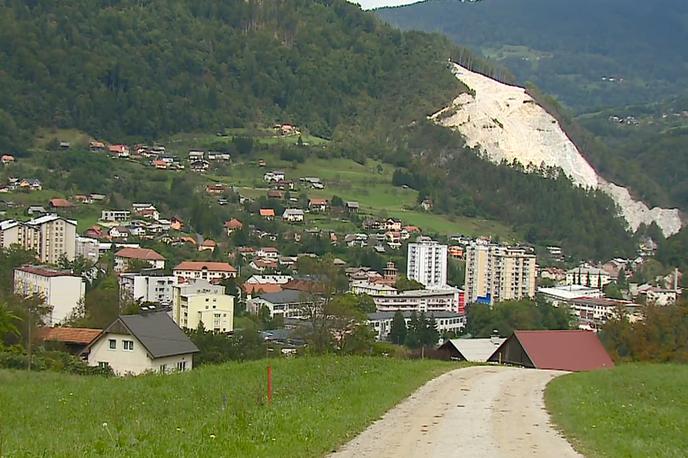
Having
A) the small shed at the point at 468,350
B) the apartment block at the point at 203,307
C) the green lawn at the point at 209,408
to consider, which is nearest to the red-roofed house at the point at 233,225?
the apartment block at the point at 203,307

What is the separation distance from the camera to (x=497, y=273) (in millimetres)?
70625

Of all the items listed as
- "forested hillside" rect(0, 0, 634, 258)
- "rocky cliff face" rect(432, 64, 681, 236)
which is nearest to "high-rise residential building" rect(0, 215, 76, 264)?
"forested hillside" rect(0, 0, 634, 258)

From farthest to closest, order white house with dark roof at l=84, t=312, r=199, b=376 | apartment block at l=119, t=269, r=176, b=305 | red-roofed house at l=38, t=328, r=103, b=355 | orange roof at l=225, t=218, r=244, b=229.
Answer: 1. orange roof at l=225, t=218, r=244, b=229
2. apartment block at l=119, t=269, r=176, b=305
3. red-roofed house at l=38, t=328, r=103, b=355
4. white house with dark roof at l=84, t=312, r=199, b=376

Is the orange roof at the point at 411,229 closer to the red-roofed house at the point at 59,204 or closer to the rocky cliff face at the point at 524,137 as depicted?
the red-roofed house at the point at 59,204

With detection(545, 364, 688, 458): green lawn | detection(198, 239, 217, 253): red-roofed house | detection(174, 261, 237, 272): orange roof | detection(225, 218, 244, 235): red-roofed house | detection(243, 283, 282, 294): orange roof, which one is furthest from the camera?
detection(225, 218, 244, 235): red-roofed house

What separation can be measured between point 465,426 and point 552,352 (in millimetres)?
15361

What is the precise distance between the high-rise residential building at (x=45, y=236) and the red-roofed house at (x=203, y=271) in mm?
8261

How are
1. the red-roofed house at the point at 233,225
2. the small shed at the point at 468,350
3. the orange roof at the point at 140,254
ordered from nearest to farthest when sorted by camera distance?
1. the small shed at the point at 468,350
2. the orange roof at the point at 140,254
3. the red-roofed house at the point at 233,225

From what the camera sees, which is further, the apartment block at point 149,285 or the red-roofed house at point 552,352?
→ the apartment block at point 149,285

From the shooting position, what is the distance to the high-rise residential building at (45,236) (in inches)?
2554

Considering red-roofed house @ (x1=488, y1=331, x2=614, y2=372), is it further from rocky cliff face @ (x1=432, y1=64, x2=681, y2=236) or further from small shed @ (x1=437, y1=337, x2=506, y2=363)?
rocky cliff face @ (x1=432, y1=64, x2=681, y2=236)

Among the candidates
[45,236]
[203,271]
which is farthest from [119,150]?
[203,271]

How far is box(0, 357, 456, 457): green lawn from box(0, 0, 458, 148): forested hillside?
256ft

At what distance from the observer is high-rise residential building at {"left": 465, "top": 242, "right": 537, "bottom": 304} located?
232 feet
